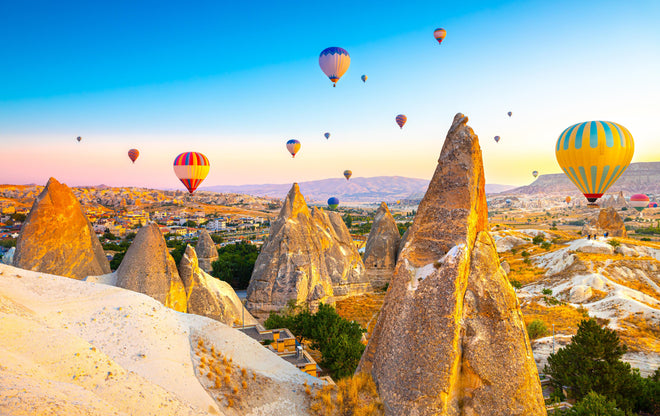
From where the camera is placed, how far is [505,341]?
6926mm

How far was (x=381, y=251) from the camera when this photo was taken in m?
33.6

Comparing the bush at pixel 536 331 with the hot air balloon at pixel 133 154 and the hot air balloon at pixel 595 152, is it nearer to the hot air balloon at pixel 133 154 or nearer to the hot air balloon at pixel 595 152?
the hot air balloon at pixel 595 152

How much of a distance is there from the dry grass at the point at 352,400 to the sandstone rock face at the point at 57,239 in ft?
43.8

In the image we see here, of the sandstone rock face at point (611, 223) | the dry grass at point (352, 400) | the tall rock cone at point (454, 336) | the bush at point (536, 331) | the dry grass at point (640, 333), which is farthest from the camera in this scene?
the sandstone rock face at point (611, 223)

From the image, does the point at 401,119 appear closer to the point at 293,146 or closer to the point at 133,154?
the point at 293,146

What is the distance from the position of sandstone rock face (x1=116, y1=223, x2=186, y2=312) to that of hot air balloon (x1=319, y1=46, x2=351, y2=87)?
108 feet

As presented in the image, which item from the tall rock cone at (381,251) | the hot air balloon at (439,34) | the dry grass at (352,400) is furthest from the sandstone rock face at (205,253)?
the hot air balloon at (439,34)

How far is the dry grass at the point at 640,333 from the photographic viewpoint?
1989 cm

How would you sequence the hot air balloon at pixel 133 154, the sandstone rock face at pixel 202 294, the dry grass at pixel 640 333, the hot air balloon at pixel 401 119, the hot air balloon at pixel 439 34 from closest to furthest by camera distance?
the sandstone rock face at pixel 202 294 → the dry grass at pixel 640 333 → the hot air balloon at pixel 439 34 → the hot air balloon at pixel 133 154 → the hot air balloon at pixel 401 119

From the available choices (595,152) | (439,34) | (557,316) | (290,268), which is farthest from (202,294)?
(439,34)

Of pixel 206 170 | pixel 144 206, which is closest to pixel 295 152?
pixel 206 170

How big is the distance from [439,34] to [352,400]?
51612 millimetres

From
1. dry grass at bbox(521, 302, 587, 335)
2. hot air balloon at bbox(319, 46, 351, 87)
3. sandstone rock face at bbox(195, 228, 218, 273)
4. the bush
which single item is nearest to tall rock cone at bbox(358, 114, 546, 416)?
the bush

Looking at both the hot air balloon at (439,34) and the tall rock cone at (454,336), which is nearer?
the tall rock cone at (454,336)
